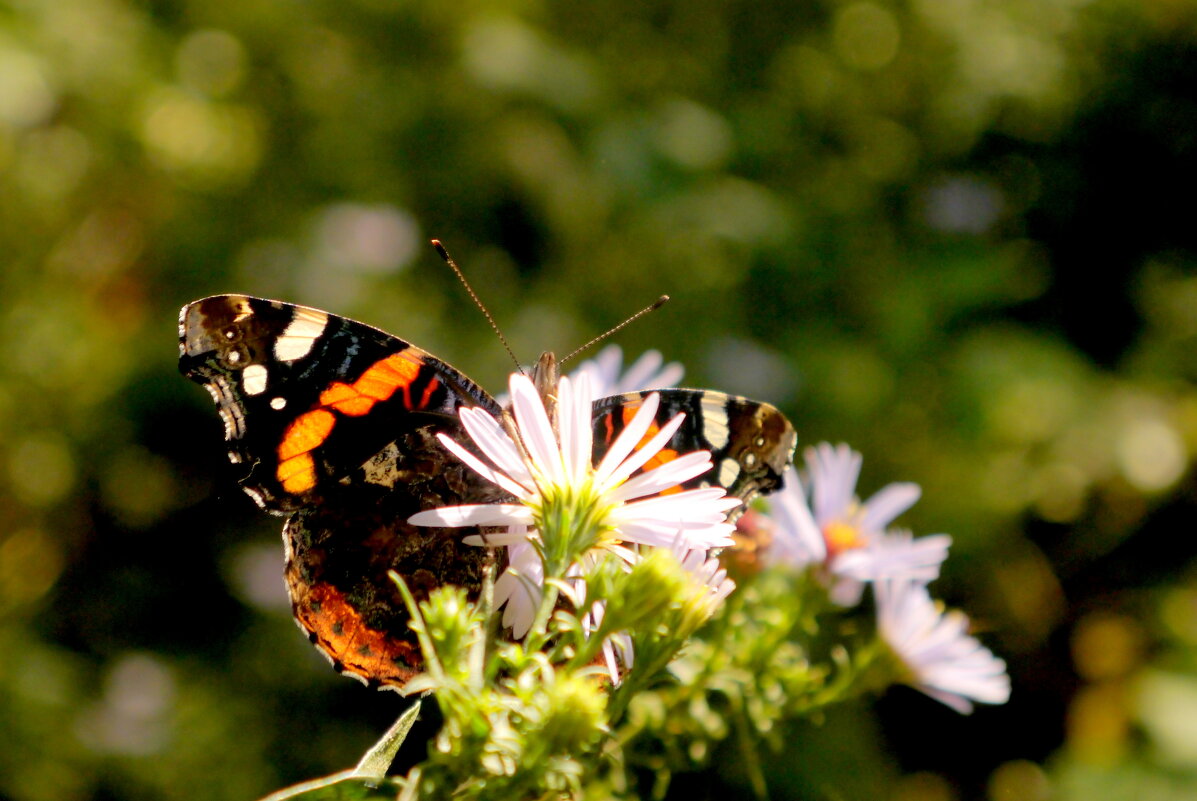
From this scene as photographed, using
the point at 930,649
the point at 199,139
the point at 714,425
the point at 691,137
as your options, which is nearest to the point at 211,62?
the point at 199,139

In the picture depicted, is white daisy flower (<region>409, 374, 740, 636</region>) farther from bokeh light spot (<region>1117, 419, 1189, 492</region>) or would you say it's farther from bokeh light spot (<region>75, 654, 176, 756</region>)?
bokeh light spot (<region>1117, 419, 1189, 492</region>)

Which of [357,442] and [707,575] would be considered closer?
[707,575]

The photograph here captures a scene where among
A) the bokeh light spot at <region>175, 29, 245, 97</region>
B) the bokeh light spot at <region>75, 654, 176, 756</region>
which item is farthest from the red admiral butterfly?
the bokeh light spot at <region>175, 29, 245, 97</region>

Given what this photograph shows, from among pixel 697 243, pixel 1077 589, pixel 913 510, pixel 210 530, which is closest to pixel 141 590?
pixel 210 530

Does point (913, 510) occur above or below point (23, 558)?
above

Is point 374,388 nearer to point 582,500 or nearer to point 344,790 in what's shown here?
point 582,500

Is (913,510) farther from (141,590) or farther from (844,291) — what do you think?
(141,590)
